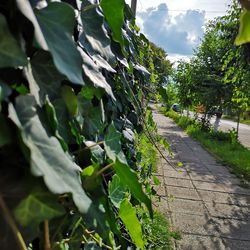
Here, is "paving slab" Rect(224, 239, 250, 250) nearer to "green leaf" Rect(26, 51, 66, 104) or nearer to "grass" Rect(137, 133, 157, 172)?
"grass" Rect(137, 133, 157, 172)

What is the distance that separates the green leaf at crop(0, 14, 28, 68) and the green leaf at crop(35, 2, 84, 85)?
0.16ft

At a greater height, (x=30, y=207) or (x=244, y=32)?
(x=244, y=32)

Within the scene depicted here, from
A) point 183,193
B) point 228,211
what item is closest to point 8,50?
point 228,211

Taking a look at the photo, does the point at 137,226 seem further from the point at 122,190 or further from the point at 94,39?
the point at 94,39

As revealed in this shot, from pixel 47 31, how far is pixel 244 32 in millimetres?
229

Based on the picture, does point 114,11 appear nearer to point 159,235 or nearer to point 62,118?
point 62,118

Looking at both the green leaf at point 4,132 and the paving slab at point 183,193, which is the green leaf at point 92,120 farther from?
the paving slab at point 183,193

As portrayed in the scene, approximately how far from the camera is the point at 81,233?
2.15ft

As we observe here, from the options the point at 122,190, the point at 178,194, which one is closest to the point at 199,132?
the point at 178,194

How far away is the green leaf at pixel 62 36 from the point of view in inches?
16.7

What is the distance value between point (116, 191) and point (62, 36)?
509 mm

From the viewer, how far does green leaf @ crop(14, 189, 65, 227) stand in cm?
36

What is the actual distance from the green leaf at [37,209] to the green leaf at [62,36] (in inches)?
5.1

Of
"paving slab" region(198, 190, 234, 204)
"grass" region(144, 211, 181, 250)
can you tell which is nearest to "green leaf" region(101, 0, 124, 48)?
"grass" region(144, 211, 181, 250)
